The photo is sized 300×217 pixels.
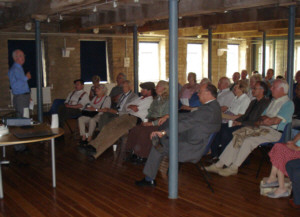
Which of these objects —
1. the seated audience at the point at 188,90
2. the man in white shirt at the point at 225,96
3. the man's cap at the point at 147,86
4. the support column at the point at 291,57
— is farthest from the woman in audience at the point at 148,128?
the seated audience at the point at 188,90

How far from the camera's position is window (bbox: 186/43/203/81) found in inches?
642

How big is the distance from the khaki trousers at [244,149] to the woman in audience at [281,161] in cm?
58

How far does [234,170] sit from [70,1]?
12.8 feet

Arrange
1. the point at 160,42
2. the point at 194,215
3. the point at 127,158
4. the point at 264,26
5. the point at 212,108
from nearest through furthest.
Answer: the point at 194,215, the point at 212,108, the point at 127,158, the point at 264,26, the point at 160,42

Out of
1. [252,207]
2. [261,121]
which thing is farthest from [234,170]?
[252,207]

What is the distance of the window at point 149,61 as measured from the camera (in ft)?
48.7

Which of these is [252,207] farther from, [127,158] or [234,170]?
[127,158]

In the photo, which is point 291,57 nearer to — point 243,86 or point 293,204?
point 243,86

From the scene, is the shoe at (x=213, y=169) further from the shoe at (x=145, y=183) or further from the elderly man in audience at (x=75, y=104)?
the elderly man in audience at (x=75, y=104)

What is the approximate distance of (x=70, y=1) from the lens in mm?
6148

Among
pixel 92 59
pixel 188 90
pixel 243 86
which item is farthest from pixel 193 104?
pixel 92 59

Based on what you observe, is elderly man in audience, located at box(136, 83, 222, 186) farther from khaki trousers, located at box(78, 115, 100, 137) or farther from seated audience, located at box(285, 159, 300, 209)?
khaki trousers, located at box(78, 115, 100, 137)

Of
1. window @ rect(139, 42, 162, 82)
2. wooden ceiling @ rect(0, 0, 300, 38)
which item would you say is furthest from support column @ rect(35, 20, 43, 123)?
window @ rect(139, 42, 162, 82)

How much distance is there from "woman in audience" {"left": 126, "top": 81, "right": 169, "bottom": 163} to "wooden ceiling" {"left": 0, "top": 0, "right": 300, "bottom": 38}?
192 cm
